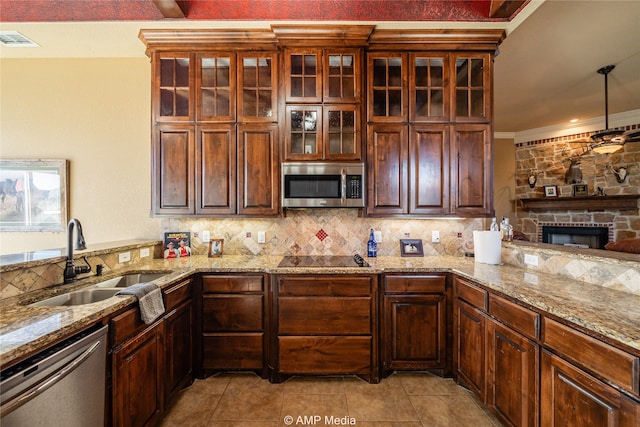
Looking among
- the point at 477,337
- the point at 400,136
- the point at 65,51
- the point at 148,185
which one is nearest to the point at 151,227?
the point at 148,185

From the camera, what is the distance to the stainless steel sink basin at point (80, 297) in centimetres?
157

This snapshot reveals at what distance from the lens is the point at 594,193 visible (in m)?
5.06

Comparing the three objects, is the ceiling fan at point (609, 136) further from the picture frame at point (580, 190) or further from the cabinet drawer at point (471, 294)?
the cabinet drawer at point (471, 294)

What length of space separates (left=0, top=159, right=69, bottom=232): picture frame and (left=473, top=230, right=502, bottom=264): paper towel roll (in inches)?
166

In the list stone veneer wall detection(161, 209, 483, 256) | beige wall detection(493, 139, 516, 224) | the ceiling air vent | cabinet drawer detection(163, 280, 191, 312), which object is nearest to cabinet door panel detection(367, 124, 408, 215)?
stone veneer wall detection(161, 209, 483, 256)

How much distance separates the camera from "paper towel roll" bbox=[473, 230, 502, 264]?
2.30 metres

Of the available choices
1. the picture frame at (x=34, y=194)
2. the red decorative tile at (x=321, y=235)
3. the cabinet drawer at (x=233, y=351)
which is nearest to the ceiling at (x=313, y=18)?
the picture frame at (x=34, y=194)

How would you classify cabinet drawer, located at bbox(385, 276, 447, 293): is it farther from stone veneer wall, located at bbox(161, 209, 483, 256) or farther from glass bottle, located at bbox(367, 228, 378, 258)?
stone veneer wall, located at bbox(161, 209, 483, 256)

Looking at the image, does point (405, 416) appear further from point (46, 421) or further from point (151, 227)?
point (151, 227)

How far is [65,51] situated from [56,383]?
3.32 m

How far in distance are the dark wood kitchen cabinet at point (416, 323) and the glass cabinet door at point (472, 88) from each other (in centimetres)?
160

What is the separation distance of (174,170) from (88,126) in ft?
4.19

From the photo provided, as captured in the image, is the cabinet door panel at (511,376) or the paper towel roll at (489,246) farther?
the paper towel roll at (489,246)

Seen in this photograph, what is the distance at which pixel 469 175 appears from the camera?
99.0 inches
